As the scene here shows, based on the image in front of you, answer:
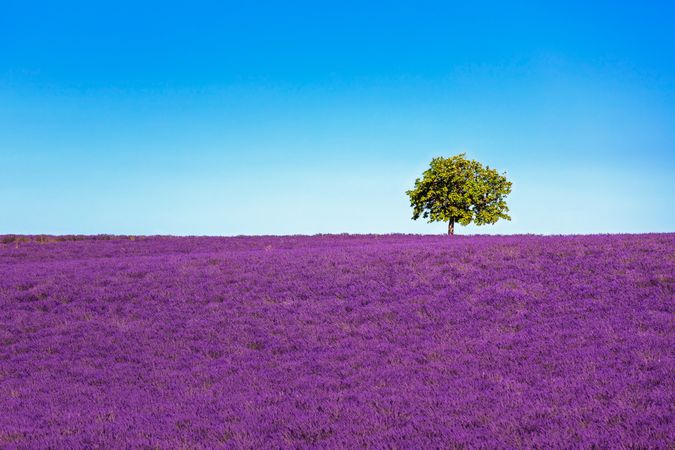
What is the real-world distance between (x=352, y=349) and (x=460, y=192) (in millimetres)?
40924

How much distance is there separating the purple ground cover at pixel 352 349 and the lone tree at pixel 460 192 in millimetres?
27337

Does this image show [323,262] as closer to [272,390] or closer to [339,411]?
[272,390]

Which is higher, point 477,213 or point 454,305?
point 477,213

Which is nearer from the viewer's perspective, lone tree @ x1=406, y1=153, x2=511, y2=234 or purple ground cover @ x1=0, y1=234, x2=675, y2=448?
purple ground cover @ x1=0, y1=234, x2=675, y2=448

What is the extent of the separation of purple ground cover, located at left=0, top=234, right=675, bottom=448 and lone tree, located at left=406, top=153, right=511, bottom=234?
2734cm

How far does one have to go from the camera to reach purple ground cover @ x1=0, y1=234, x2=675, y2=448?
26.9 ft

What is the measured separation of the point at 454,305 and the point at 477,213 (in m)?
38.0

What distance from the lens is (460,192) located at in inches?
2052

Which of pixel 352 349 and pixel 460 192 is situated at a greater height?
pixel 460 192

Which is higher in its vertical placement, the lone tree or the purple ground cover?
the lone tree

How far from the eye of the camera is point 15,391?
11.7 m

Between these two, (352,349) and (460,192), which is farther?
(460,192)

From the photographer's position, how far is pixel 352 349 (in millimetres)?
13031

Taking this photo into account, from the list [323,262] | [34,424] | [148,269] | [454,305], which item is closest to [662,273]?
[454,305]
